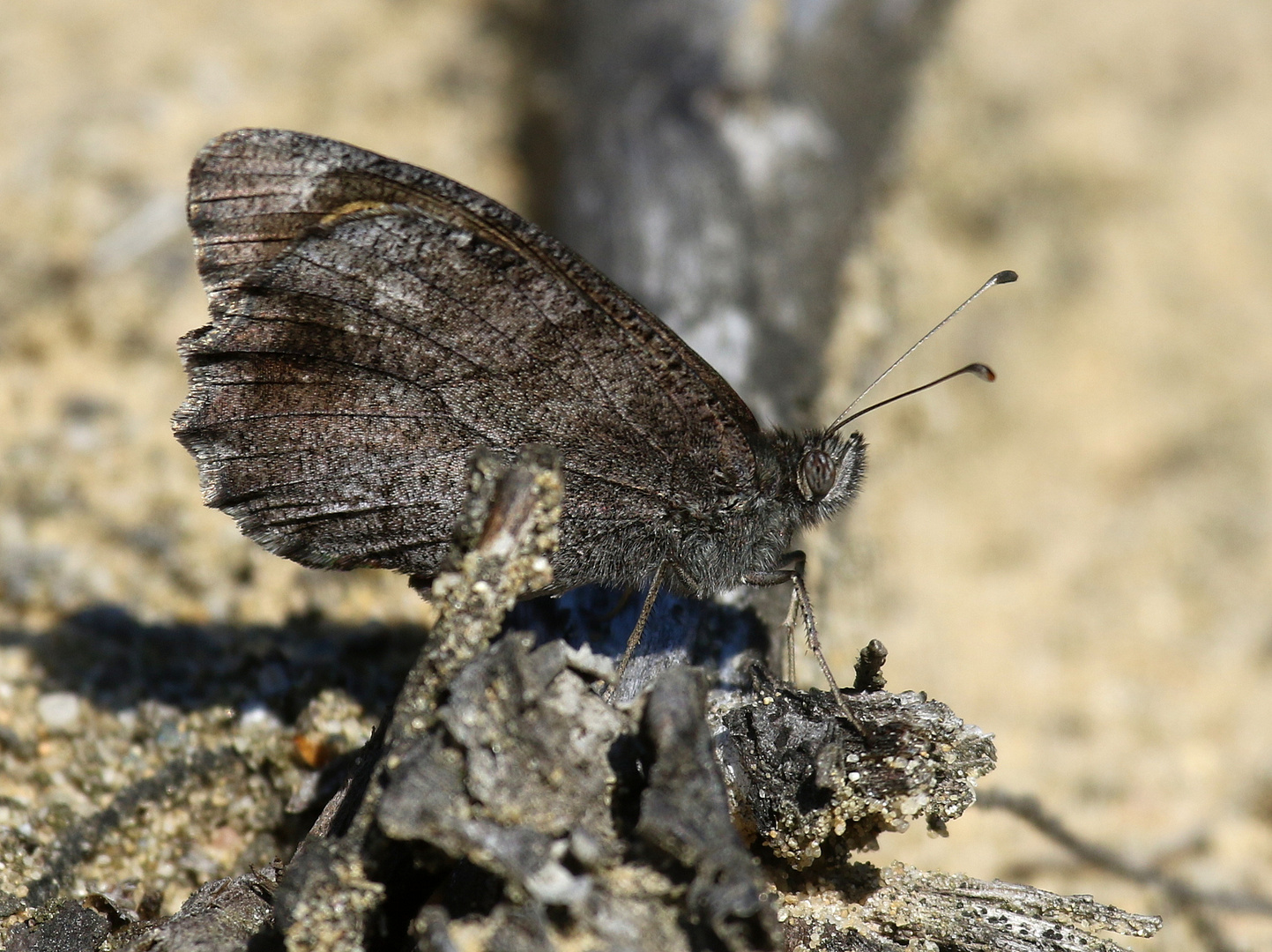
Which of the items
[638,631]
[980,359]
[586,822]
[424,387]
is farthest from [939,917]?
[980,359]

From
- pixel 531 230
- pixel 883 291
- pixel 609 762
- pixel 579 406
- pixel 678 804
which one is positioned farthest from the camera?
pixel 883 291

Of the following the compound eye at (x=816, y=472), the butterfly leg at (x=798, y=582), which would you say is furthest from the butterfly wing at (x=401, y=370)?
the butterfly leg at (x=798, y=582)

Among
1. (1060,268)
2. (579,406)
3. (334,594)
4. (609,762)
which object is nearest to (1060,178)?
(1060,268)

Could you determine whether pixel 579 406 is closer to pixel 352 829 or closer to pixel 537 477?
pixel 537 477

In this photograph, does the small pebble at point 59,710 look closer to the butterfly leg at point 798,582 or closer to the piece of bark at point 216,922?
the piece of bark at point 216,922

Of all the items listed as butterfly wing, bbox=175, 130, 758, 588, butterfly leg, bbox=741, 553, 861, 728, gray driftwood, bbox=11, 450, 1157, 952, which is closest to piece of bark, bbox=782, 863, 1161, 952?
gray driftwood, bbox=11, 450, 1157, 952

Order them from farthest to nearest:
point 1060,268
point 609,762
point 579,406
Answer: point 1060,268, point 579,406, point 609,762
